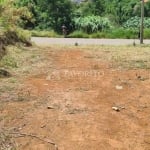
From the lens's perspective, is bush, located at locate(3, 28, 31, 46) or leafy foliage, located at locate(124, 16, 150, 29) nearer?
bush, located at locate(3, 28, 31, 46)

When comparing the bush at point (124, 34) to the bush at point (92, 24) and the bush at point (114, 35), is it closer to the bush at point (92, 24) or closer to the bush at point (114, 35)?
the bush at point (114, 35)

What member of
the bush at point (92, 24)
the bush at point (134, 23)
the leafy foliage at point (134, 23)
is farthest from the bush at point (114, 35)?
the leafy foliage at point (134, 23)

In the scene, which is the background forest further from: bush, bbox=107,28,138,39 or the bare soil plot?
the bare soil plot

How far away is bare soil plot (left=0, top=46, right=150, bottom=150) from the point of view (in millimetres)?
5770

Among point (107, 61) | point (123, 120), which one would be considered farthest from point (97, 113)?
point (107, 61)

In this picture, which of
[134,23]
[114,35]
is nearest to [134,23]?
[134,23]

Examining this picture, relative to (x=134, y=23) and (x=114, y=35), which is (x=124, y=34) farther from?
(x=134, y=23)

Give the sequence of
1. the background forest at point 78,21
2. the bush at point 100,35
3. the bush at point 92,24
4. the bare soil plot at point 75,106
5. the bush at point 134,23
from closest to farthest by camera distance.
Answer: the bare soil plot at point 75,106 → the bush at point 100,35 → the background forest at point 78,21 → the bush at point 92,24 → the bush at point 134,23

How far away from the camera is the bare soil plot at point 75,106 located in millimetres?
5770

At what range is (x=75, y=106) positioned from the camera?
7191 mm

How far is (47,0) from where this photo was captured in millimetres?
27031

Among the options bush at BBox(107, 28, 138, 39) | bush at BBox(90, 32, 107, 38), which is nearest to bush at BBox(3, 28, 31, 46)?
bush at BBox(90, 32, 107, 38)

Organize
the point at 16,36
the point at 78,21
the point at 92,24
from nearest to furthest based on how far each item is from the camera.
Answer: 1. the point at 16,36
2. the point at 92,24
3. the point at 78,21

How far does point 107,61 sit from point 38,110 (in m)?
5.62
